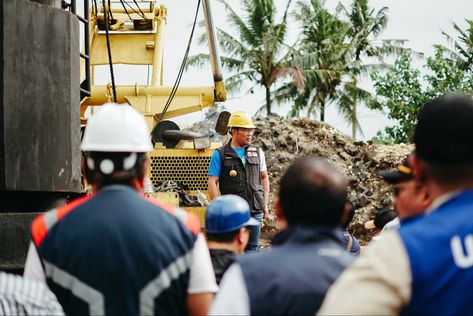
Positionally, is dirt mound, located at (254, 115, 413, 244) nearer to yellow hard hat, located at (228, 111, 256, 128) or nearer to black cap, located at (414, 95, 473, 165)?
yellow hard hat, located at (228, 111, 256, 128)

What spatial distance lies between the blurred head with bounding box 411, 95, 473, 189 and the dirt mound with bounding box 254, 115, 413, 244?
2620 centimetres

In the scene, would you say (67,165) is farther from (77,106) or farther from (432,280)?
(432,280)

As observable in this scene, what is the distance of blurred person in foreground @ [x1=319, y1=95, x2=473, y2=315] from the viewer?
2.40 m

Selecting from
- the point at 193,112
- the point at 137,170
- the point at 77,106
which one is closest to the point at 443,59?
the point at 193,112

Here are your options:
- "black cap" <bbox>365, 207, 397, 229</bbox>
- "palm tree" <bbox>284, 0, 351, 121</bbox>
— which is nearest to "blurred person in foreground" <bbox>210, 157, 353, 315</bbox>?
"black cap" <bbox>365, 207, 397, 229</bbox>

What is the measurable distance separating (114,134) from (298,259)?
78 cm

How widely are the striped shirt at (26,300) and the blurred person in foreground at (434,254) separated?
916 millimetres

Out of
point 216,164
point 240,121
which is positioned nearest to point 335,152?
point 240,121

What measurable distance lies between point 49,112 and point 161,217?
2.94 m

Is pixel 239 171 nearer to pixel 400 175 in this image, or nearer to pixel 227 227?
pixel 227 227

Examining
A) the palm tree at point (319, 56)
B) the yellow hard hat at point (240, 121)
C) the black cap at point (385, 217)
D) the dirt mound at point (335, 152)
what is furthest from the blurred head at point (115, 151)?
the palm tree at point (319, 56)

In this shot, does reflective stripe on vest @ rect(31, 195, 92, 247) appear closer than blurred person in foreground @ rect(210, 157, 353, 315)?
No

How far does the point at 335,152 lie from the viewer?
32.4m

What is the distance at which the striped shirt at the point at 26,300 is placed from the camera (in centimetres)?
299
